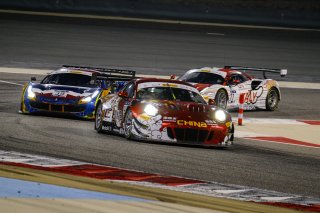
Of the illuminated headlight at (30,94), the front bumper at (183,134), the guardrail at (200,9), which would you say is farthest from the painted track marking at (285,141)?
the guardrail at (200,9)

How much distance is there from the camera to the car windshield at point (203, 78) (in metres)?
23.8

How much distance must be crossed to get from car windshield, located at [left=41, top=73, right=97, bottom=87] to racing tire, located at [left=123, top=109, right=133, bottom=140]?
404 cm

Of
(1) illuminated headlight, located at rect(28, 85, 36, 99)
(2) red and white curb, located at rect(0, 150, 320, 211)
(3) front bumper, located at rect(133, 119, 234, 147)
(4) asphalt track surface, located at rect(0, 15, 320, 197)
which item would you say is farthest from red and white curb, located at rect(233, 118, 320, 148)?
(2) red and white curb, located at rect(0, 150, 320, 211)

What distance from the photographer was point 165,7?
46.3 metres

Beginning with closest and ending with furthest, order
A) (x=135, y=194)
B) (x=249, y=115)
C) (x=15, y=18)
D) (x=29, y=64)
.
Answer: (x=135, y=194)
(x=249, y=115)
(x=29, y=64)
(x=15, y=18)

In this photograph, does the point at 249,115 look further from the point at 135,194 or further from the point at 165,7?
the point at 165,7

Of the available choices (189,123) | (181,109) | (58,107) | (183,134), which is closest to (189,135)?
(183,134)

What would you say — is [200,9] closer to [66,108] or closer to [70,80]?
[70,80]

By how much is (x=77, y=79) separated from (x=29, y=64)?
12158 mm

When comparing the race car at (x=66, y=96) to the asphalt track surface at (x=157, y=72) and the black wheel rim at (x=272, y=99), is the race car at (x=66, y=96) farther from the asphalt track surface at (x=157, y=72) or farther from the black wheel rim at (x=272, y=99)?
the black wheel rim at (x=272, y=99)

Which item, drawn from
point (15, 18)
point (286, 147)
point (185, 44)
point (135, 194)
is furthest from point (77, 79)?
point (15, 18)

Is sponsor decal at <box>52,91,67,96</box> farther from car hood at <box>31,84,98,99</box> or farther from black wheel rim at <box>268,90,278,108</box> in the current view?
black wheel rim at <box>268,90,278,108</box>

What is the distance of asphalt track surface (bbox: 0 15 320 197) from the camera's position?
14.0 m

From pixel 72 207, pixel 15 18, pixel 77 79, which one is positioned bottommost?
pixel 72 207
